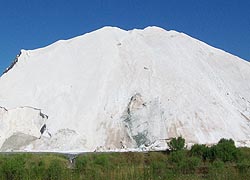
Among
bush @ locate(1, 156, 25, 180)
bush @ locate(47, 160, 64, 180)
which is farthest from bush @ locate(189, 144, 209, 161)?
bush @ locate(47, 160, 64, 180)

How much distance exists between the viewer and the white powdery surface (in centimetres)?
3788

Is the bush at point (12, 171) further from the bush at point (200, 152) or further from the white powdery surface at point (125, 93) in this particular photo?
the white powdery surface at point (125, 93)

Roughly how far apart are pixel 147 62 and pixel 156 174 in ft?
103

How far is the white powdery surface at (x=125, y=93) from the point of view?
37875 mm

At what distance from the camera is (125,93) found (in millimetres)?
41812

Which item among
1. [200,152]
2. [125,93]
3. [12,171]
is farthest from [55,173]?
[125,93]

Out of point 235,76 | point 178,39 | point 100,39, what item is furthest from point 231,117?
point 100,39

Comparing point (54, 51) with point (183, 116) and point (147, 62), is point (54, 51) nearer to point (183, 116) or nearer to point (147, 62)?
point (147, 62)

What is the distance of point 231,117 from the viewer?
39844mm

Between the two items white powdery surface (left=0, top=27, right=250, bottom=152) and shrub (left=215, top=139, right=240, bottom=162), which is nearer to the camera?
shrub (left=215, top=139, right=240, bottom=162)

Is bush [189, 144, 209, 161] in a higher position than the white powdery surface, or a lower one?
lower

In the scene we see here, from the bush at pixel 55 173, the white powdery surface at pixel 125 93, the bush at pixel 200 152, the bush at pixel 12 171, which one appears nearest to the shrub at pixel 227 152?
the bush at pixel 200 152

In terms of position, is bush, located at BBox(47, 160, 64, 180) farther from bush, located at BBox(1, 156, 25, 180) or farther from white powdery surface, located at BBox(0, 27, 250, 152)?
white powdery surface, located at BBox(0, 27, 250, 152)

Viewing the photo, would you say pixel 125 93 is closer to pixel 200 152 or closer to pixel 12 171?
pixel 200 152
